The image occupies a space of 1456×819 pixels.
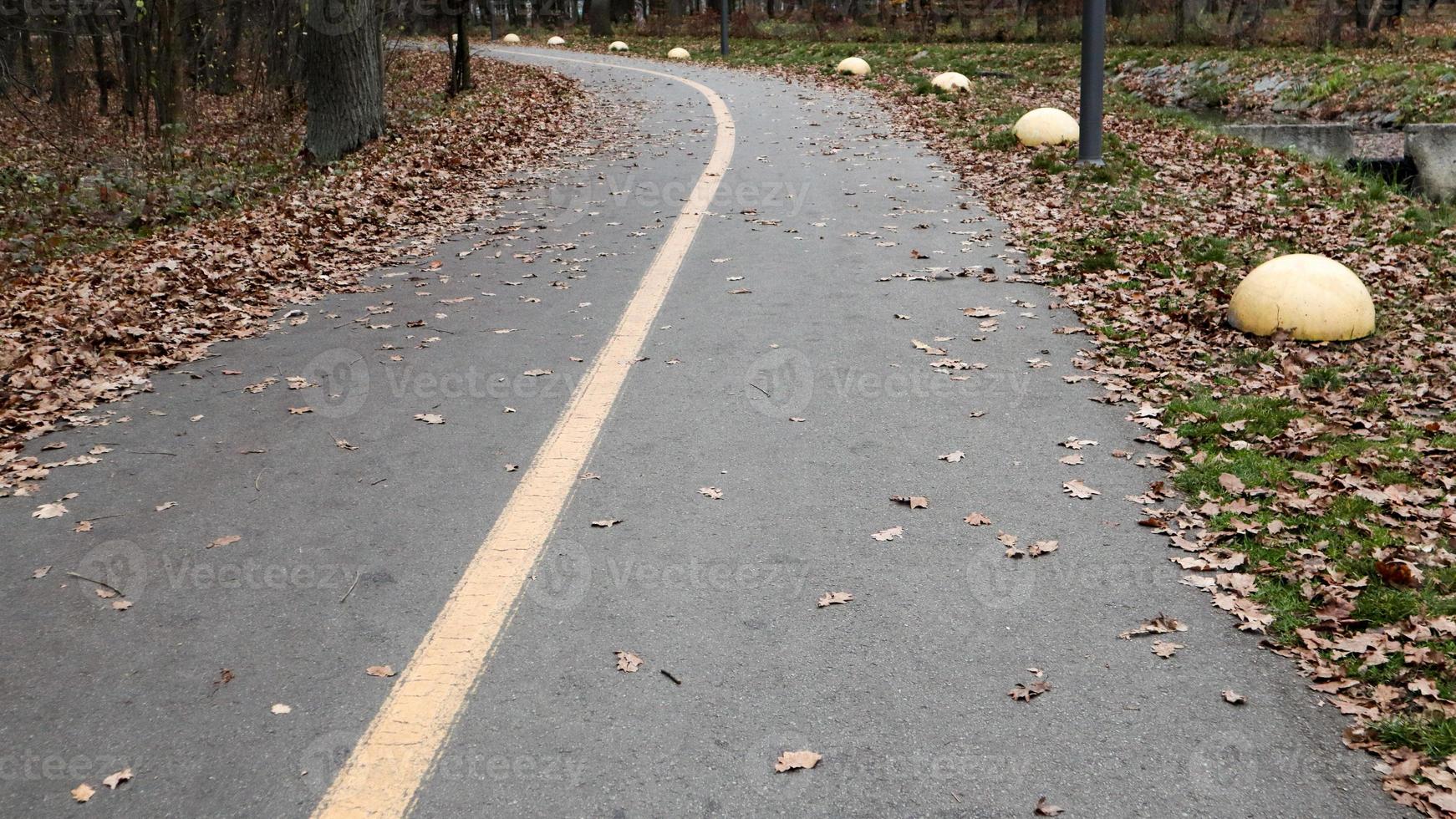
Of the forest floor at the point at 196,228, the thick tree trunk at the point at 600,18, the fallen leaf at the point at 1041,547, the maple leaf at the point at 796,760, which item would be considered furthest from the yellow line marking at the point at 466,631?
the thick tree trunk at the point at 600,18

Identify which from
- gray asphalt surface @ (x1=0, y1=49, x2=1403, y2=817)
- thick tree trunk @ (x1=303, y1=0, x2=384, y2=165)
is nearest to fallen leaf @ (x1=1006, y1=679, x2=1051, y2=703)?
gray asphalt surface @ (x1=0, y1=49, x2=1403, y2=817)

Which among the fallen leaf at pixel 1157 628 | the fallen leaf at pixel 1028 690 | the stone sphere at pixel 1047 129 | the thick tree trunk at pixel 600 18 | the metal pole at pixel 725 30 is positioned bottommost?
the fallen leaf at pixel 1028 690

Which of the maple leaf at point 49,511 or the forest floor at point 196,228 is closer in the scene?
the maple leaf at point 49,511

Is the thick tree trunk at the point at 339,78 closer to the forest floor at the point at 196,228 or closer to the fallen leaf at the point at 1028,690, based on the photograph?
the forest floor at the point at 196,228

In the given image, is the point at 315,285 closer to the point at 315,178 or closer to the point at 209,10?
the point at 315,178

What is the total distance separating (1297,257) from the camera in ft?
25.6

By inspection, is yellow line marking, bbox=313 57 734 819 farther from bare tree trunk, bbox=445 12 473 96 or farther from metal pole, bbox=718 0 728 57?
metal pole, bbox=718 0 728 57

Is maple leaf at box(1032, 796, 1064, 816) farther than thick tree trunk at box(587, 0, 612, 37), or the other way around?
thick tree trunk at box(587, 0, 612, 37)

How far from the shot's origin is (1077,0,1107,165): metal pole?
13.0 meters

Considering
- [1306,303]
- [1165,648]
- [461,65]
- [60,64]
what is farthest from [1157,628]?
[60,64]

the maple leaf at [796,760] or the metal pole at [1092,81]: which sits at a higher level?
the metal pole at [1092,81]

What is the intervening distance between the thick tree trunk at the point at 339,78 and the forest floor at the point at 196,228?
41 centimetres

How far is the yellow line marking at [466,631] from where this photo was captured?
11.1ft

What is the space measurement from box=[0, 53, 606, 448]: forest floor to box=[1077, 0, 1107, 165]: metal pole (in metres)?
7.18
